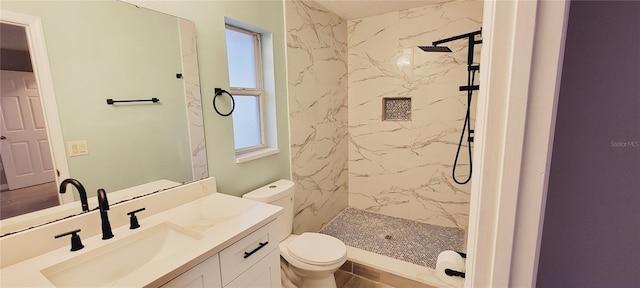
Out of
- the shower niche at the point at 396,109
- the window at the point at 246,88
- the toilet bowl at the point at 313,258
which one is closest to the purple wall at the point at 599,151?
the toilet bowl at the point at 313,258

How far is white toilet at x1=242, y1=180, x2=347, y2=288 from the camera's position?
171 centimetres

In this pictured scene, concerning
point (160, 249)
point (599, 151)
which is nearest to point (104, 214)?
point (160, 249)

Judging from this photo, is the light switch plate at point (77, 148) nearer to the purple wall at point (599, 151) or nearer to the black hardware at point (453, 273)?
the purple wall at point (599, 151)

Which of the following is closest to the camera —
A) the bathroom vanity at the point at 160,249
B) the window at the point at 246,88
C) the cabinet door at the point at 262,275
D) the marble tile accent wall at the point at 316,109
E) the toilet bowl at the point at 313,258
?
the bathroom vanity at the point at 160,249

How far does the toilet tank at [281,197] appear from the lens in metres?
1.84

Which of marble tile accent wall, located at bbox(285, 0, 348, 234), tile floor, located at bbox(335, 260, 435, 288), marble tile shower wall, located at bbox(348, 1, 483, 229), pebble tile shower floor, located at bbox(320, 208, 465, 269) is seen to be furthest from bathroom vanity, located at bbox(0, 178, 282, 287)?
marble tile shower wall, located at bbox(348, 1, 483, 229)

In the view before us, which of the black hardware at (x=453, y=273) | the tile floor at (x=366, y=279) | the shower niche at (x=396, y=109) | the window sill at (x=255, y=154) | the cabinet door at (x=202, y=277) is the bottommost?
the tile floor at (x=366, y=279)

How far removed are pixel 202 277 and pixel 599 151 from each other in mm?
1189

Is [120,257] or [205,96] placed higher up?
[205,96]

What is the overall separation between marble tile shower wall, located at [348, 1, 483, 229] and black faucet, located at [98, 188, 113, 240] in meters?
2.54

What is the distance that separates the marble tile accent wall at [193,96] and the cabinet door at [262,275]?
0.67 meters

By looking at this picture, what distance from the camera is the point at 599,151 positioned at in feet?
1.40

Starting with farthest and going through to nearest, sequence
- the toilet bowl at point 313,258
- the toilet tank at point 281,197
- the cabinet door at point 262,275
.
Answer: the toilet tank at point 281,197
the toilet bowl at point 313,258
the cabinet door at point 262,275

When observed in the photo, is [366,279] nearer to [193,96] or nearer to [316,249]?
[316,249]
